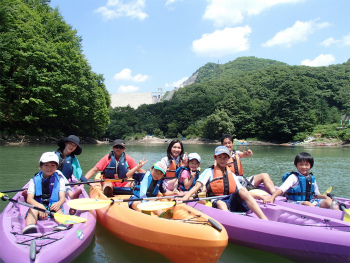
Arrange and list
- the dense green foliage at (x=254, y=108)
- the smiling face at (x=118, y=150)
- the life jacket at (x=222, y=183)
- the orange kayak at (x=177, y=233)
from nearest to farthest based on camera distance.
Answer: the orange kayak at (x=177, y=233) < the life jacket at (x=222, y=183) < the smiling face at (x=118, y=150) < the dense green foliage at (x=254, y=108)

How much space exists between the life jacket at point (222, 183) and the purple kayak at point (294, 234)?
0.31 metres

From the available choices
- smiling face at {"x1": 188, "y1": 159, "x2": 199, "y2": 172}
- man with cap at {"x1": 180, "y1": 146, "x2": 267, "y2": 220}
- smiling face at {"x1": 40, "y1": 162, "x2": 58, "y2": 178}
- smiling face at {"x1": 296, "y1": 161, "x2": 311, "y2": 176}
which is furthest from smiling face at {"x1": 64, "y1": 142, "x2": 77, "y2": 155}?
smiling face at {"x1": 296, "y1": 161, "x2": 311, "y2": 176}

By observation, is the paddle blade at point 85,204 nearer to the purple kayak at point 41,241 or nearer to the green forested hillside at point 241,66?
the purple kayak at point 41,241

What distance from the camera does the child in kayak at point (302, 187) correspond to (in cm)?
440

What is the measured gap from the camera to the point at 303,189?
458 centimetres

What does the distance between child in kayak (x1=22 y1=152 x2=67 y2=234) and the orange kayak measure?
853 mm

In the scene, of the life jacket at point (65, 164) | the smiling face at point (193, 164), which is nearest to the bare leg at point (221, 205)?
the smiling face at point (193, 164)

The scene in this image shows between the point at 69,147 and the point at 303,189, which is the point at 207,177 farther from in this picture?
the point at 69,147

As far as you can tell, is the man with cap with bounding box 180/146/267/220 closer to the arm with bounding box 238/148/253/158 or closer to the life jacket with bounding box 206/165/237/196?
the life jacket with bounding box 206/165/237/196

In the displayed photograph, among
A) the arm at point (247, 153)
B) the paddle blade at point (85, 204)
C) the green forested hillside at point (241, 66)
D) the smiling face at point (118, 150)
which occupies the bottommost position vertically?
the paddle blade at point (85, 204)

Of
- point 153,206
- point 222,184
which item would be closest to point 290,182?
point 222,184

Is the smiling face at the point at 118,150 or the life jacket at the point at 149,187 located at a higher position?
the smiling face at the point at 118,150

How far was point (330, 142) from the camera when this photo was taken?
1324 inches

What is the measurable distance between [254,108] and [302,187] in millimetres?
46294
